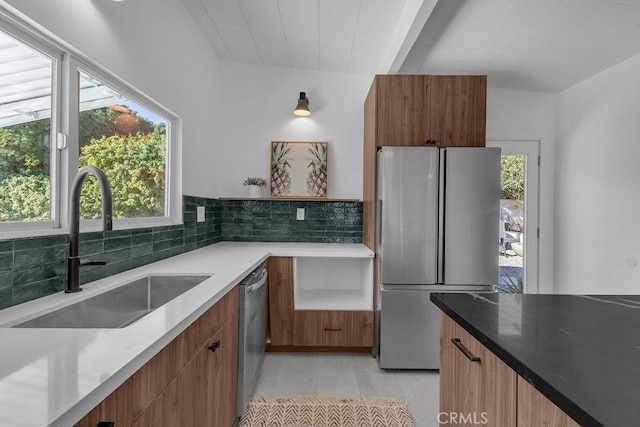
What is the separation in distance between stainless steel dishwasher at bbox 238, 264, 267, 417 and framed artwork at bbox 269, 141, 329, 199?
3.81ft

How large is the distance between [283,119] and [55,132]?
2130mm

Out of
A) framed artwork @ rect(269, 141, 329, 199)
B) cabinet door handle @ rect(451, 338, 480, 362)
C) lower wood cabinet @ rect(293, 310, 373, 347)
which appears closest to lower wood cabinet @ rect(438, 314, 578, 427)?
cabinet door handle @ rect(451, 338, 480, 362)

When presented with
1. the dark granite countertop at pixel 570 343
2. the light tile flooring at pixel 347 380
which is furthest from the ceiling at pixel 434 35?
the light tile flooring at pixel 347 380

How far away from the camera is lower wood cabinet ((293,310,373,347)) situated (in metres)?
2.58

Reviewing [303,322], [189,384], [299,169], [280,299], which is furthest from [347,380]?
[299,169]

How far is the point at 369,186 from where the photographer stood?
108 inches

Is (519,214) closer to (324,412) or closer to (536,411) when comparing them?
(324,412)

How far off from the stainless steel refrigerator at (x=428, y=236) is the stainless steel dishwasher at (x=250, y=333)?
2.94 ft

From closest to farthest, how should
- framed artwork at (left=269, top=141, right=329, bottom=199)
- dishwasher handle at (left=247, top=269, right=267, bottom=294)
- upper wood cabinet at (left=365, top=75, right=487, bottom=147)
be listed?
dishwasher handle at (left=247, top=269, right=267, bottom=294), upper wood cabinet at (left=365, top=75, right=487, bottom=147), framed artwork at (left=269, top=141, right=329, bottom=199)

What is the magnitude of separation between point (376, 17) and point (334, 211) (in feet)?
5.53

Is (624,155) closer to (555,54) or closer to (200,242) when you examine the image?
(555,54)

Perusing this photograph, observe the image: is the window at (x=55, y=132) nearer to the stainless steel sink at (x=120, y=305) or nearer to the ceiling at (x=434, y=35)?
the stainless steel sink at (x=120, y=305)

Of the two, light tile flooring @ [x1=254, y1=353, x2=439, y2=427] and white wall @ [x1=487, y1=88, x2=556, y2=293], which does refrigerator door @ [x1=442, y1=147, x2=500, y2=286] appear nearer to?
light tile flooring @ [x1=254, y1=353, x2=439, y2=427]

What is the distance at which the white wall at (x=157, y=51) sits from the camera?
4.48ft
